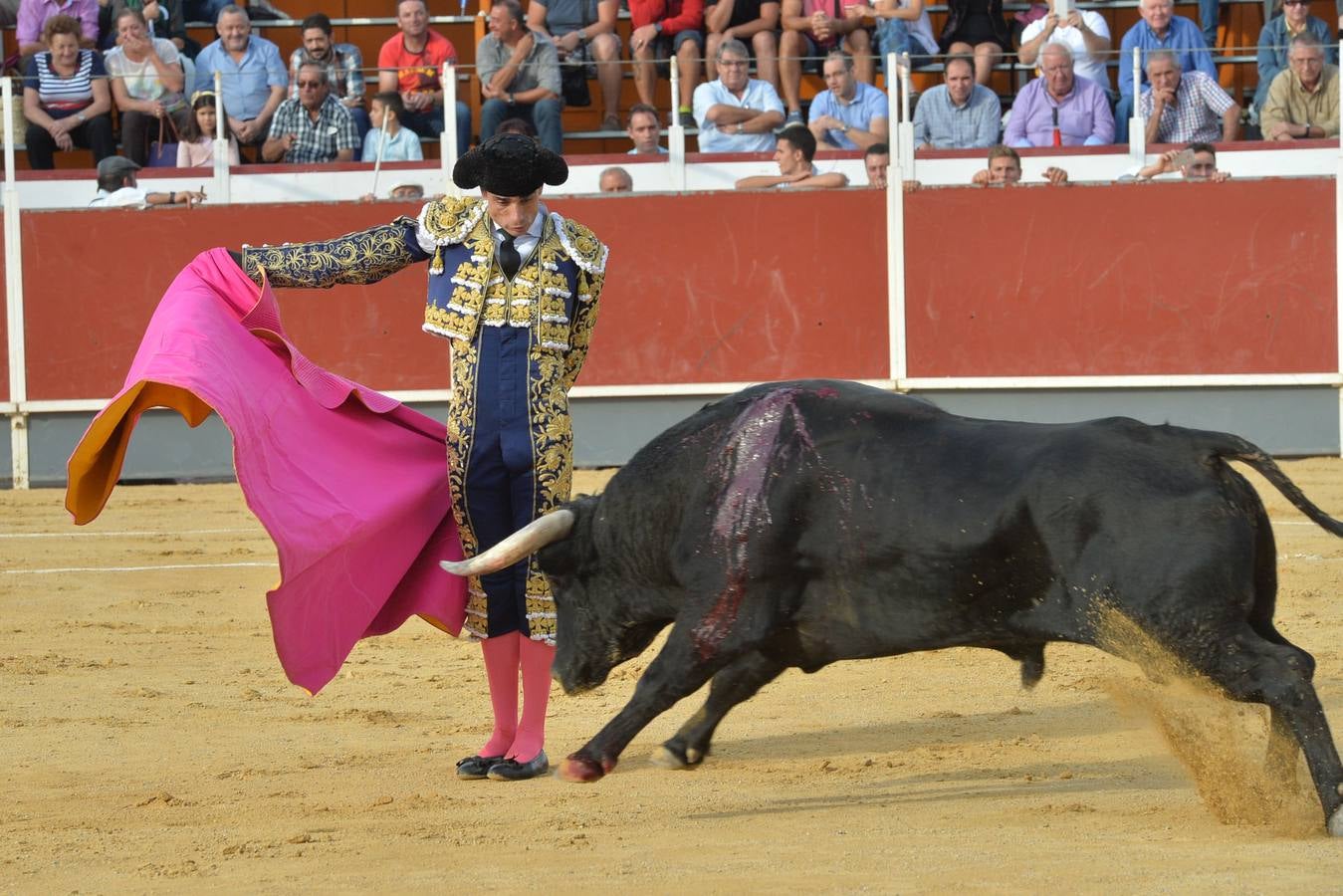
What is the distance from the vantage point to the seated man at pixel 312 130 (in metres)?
9.56

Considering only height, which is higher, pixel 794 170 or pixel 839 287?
pixel 794 170

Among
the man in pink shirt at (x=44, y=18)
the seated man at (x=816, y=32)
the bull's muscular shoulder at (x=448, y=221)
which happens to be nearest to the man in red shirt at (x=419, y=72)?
the man in pink shirt at (x=44, y=18)

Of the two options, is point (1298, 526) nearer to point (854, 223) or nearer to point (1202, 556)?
point (854, 223)

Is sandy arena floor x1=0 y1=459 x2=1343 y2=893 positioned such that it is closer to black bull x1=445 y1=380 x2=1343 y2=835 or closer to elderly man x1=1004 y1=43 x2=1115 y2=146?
black bull x1=445 y1=380 x2=1343 y2=835

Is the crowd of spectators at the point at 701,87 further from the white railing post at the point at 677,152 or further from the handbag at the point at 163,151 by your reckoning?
the white railing post at the point at 677,152

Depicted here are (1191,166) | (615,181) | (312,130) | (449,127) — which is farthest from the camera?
(312,130)

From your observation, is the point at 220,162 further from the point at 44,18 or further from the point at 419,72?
the point at 44,18

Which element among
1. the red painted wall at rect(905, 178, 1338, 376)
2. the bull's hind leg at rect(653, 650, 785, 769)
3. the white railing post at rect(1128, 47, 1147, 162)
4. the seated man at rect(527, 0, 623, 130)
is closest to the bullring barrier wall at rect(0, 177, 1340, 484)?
the red painted wall at rect(905, 178, 1338, 376)

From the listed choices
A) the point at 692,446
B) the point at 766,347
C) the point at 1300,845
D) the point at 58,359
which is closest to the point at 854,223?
the point at 766,347

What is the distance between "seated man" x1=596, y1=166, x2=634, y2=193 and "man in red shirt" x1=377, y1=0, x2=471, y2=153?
2.41 feet

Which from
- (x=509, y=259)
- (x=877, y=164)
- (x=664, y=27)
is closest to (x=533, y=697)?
(x=509, y=259)

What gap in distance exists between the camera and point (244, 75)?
9.73 meters

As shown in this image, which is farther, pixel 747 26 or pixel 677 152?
pixel 747 26

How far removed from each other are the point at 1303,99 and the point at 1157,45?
0.90 metres
